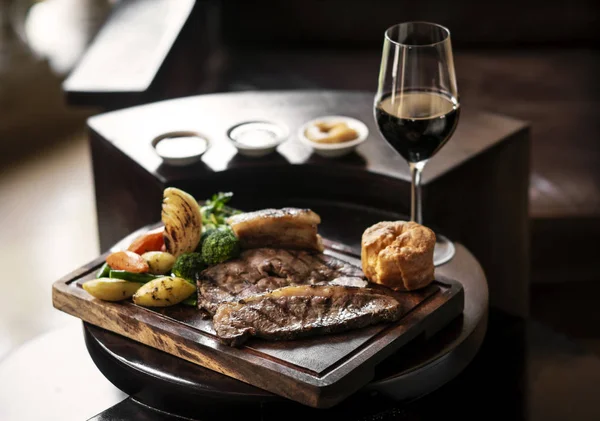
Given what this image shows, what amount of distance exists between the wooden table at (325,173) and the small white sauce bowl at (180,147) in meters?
0.03

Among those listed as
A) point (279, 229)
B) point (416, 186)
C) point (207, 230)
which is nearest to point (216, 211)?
point (207, 230)

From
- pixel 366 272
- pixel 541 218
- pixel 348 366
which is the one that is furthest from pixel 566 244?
pixel 348 366

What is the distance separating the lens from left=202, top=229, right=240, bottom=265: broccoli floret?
1975 millimetres

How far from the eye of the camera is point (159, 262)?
1991 millimetres

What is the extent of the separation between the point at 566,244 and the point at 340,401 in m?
→ 2.09

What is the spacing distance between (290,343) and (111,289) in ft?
1.38

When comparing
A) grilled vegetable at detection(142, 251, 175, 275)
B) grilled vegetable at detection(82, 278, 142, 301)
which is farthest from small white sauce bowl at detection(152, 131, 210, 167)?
grilled vegetable at detection(82, 278, 142, 301)

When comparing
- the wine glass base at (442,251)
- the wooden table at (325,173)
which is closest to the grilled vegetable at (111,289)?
the wooden table at (325,173)

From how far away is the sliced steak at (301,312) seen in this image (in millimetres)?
1716

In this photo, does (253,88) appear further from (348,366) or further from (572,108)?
(348,366)

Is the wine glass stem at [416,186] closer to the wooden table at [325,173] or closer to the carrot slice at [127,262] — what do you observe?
the wooden table at [325,173]

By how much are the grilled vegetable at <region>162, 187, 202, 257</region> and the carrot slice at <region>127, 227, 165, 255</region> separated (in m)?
0.04

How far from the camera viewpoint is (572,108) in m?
4.07

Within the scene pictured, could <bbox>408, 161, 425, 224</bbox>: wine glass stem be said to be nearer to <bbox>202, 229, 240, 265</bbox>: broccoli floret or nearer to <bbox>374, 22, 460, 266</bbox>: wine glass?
<bbox>374, 22, 460, 266</bbox>: wine glass
